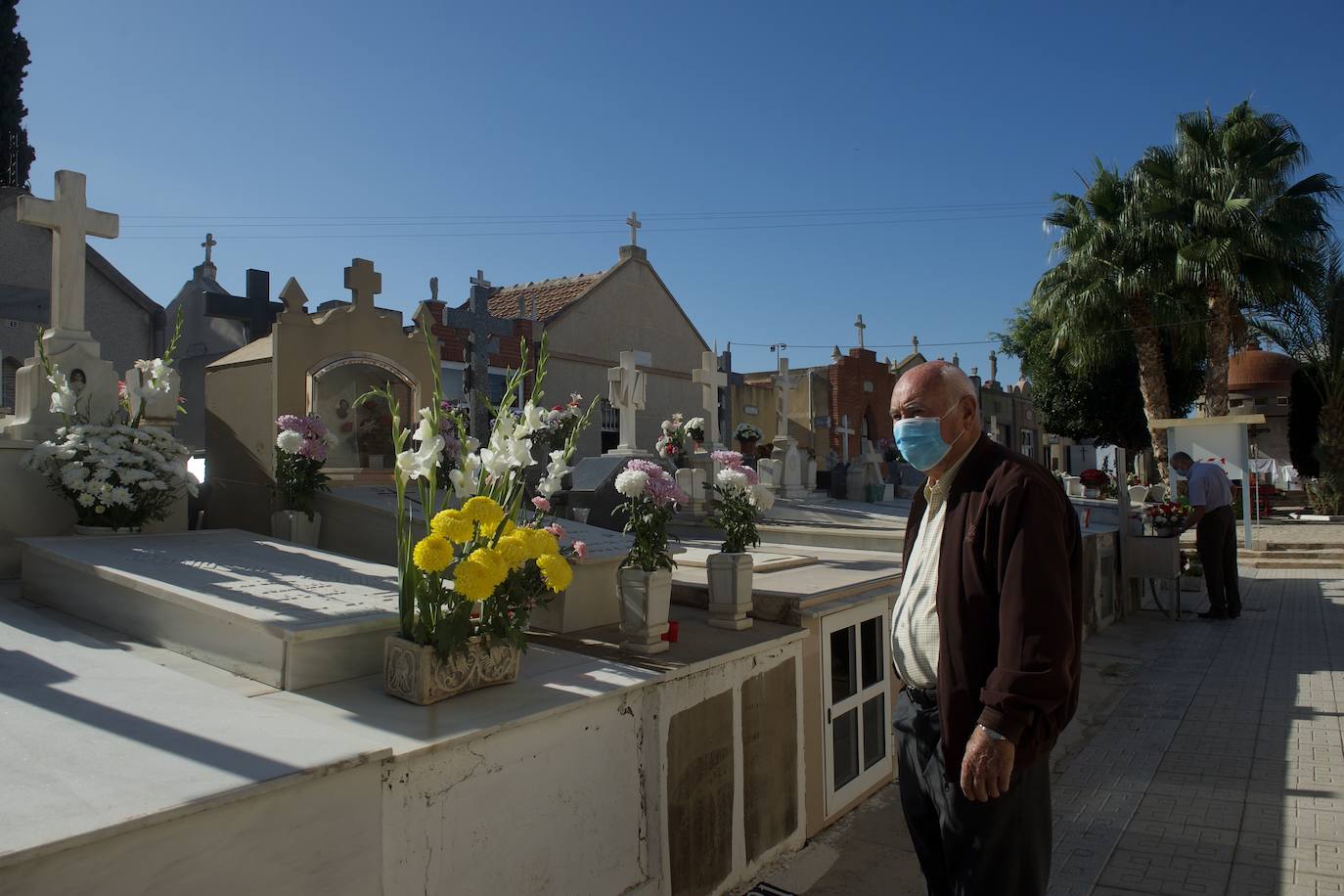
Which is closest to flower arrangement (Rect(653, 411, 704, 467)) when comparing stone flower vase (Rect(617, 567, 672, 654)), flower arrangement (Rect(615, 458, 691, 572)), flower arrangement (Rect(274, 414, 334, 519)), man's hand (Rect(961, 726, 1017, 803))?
flower arrangement (Rect(274, 414, 334, 519))

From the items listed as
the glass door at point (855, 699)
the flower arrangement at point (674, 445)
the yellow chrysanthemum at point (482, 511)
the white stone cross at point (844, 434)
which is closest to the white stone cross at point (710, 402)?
the flower arrangement at point (674, 445)

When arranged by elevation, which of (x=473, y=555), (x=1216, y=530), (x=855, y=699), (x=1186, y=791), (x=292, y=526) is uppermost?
(x=473, y=555)

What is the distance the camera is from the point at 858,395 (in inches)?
1351

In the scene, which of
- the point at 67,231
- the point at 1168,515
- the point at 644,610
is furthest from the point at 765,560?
the point at 1168,515

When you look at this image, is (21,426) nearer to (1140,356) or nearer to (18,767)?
(18,767)

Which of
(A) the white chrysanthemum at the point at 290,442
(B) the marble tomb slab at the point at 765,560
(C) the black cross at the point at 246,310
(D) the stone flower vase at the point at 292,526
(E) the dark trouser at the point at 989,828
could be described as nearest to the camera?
(E) the dark trouser at the point at 989,828

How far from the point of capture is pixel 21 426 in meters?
5.12

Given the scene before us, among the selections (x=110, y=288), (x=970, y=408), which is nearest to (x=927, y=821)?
(x=970, y=408)

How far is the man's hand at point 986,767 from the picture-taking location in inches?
83.9

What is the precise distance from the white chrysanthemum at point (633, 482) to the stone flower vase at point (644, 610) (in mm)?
363

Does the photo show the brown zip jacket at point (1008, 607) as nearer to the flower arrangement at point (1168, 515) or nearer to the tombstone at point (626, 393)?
the flower arrangement at point (1168, 515)

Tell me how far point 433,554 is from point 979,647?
171 cm

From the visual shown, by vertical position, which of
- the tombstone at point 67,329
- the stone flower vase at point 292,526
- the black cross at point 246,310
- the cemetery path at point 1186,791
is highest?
the black cross at point 246,310

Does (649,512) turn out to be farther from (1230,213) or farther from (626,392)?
(1230,213)
